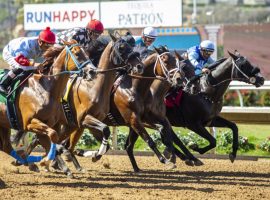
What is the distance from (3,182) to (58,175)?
1.48 metres

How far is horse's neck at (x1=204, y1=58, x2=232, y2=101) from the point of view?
12.4 m

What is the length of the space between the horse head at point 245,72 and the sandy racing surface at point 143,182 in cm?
132

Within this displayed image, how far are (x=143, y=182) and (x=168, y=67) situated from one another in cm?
181

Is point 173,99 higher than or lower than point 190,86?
lower

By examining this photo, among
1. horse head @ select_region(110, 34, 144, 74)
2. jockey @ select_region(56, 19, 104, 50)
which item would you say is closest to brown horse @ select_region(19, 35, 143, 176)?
horse head @ select_region(110, 34, 144, 74)

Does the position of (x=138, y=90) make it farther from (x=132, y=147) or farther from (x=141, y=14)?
(x=141, y=14)

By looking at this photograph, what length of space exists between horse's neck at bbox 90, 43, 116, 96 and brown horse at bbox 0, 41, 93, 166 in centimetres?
74

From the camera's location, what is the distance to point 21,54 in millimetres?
10422

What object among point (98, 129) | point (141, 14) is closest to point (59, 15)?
point (141, 14)

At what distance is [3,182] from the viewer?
9984mm

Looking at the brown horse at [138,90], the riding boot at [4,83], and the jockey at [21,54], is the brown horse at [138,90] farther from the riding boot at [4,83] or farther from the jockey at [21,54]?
the riding boot at [4,83]

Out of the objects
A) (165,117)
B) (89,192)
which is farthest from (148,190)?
(165,117)

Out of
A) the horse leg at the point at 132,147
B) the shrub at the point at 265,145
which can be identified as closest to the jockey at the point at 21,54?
the horse leg at the point at 132,147

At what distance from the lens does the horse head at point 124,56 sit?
1102cm
